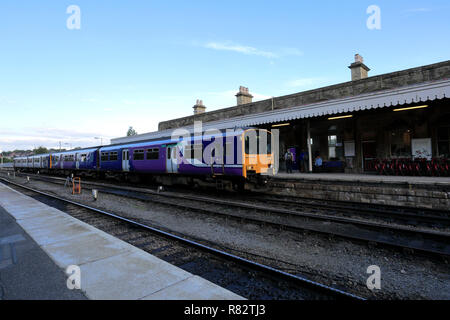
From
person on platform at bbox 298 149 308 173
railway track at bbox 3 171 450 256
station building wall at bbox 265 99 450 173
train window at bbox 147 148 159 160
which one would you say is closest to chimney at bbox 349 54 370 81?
station building wall at bbox 265 99 450 173

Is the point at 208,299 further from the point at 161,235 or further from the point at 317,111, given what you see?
the point at 317,111

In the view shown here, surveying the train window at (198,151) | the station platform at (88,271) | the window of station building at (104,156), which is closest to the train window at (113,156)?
the window of station building at (104,156)

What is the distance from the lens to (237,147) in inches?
402

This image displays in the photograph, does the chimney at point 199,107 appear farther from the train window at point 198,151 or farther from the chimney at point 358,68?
the train window at point 198,151

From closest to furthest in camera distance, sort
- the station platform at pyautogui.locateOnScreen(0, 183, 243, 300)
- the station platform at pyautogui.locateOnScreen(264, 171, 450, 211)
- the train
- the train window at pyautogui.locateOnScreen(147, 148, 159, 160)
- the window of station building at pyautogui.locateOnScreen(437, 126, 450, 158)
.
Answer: the station platform at pyautogui.locateOnScreen(0, 183, 243, 300) < the station platform at pyautogui.locateOnScreen(264, 171, 450, 211) < the train < the window of station building at pyautogui.locateOnScreen(437, 126, 450, 158) < the train window at pyautogui.locateOnScreen(147, 148, 159, 160)

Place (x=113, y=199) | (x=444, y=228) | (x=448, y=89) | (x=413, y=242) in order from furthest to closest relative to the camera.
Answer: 1. (x=113, y=199)
2. (x=448, y=89)
3. (x=444, y=228)
4. (x=413, y=242)

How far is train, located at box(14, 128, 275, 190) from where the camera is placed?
10.3 m

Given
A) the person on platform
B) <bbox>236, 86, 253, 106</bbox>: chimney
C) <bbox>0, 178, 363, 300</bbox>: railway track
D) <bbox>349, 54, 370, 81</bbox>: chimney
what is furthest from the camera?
<bbox>236, 86, 253, 106</bbox>: chimney

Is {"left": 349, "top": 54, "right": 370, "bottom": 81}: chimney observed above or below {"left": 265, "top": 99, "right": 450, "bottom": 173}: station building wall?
above

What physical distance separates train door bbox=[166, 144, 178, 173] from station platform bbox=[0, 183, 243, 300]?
7259 mm

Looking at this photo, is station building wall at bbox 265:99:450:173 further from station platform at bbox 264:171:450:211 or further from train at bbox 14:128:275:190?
train at bbox 14:128:275:190

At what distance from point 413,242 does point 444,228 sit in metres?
1.93

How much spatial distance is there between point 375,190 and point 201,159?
7.40m
